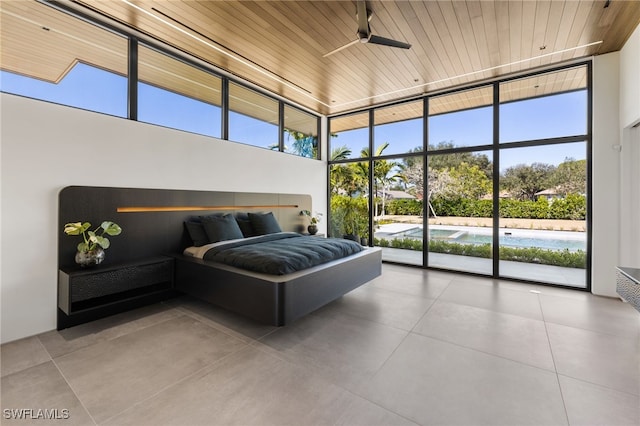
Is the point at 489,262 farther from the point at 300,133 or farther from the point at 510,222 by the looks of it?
the point at 300,133

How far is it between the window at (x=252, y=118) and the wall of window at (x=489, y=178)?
6.82 ft

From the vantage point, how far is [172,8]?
2.99 metres

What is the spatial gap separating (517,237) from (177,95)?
5823mm

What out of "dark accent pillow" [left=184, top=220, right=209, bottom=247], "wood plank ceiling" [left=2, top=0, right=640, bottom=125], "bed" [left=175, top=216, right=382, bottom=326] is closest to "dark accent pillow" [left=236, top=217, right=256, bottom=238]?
"bed" [left=175, top=216, right=382, bottom=326]

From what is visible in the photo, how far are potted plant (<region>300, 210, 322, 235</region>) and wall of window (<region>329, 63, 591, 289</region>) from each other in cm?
119

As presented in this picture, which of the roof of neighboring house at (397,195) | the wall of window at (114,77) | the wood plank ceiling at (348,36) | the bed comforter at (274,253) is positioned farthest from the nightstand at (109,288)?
the roof of neighboring house at (397,195)

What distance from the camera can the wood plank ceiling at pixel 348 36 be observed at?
9.45 feet

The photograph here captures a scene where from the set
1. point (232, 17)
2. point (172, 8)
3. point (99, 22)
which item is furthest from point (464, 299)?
point (99, 22)

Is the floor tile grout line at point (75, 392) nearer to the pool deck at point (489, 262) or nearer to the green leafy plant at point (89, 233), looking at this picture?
the green leafy plant at point (89, 233)

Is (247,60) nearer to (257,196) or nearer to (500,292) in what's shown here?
(257,196)

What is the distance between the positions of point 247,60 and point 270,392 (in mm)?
4231

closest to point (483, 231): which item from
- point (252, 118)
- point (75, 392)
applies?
point (252, 118)

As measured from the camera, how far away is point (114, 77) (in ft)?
11.0

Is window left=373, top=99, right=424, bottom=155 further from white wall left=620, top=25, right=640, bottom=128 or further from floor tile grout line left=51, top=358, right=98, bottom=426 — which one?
floor tile grout line left=51, top=358, right=98, bottom=426
